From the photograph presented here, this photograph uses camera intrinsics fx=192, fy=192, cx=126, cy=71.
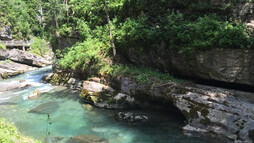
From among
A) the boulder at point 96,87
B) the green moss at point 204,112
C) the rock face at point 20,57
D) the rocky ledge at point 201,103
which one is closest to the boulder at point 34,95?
the boulder at point 96,87

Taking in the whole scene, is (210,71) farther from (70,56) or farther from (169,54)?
(70,56)

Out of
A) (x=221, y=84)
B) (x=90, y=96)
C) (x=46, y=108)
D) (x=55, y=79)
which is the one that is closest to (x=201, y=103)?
(x=221, y=84)

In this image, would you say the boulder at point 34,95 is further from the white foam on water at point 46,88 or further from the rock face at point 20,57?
the rock face at point 20,57

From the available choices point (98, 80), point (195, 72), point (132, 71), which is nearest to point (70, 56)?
point (98, 80)

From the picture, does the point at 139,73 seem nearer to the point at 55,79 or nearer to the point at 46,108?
the point at 46,108

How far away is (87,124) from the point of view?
12.1m

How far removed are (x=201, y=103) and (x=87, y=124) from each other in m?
6.90

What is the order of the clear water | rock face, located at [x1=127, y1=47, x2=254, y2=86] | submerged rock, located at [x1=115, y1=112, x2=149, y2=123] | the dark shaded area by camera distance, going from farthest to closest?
submerged rock, located at [x1=115, y1=112, x2=149, y2=123], the dark shaded area, the clear water, rock face, located at [x1=127, y1=47, x2=254, y2=86]

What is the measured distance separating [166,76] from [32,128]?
359 inches

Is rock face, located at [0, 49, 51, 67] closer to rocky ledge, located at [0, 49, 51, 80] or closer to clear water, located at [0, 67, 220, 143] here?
rocky ledge, located at [0, 49, 51, 80]

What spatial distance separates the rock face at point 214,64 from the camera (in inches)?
395

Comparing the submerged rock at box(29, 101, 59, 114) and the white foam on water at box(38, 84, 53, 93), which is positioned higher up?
the white foam on water at box(38, 84, 53, 93)

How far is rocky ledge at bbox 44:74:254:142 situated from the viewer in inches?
351

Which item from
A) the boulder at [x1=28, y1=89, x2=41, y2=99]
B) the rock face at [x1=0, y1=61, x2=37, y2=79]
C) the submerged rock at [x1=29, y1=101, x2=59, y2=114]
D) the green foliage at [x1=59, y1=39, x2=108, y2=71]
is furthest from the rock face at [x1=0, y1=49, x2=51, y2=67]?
the submerged rock at [x1=29, y1=101, x2=59, y2=114]
